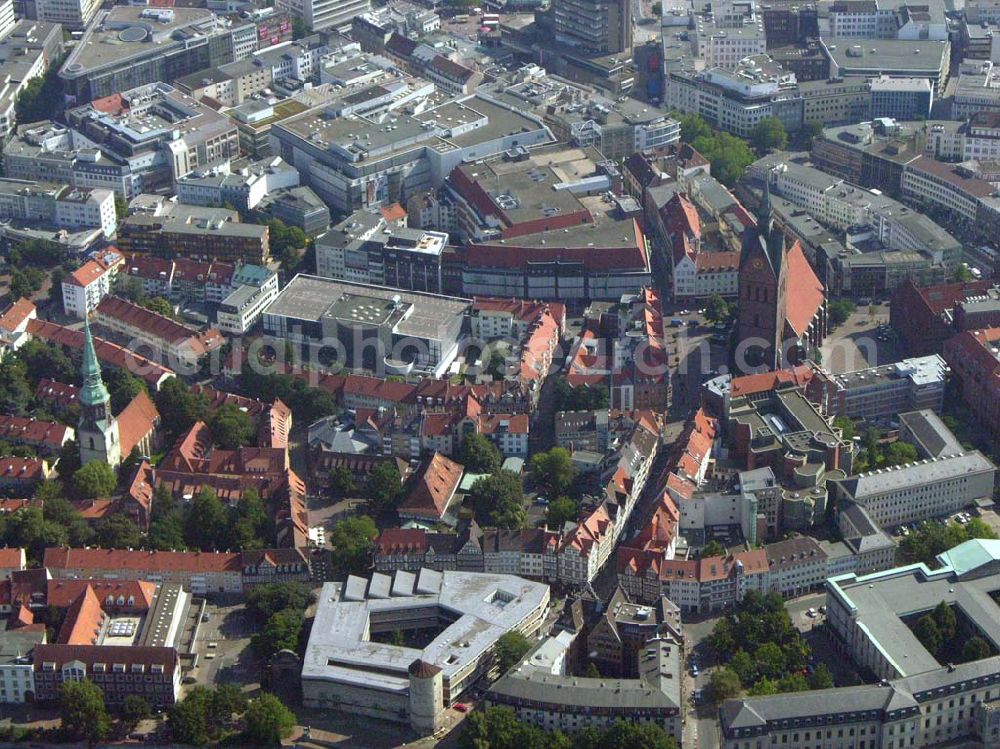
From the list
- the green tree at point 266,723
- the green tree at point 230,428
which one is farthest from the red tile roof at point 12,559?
the green tree at point 266,723

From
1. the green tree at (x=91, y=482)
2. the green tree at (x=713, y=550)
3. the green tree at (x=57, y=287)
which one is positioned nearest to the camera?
the green tree at (x=713, y=550)

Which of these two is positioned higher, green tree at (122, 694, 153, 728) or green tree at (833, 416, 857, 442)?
green tree at (833, 416, 857, 442)

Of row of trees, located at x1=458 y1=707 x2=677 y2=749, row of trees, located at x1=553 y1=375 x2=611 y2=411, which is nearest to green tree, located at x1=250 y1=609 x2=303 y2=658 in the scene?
row of trees, located at x1=458 y1=707 x2=677 y2=749

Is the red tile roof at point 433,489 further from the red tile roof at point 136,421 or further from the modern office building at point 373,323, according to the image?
the red tile roof at point 136,421

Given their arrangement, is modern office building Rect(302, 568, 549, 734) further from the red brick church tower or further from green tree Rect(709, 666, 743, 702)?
the red brick church tower

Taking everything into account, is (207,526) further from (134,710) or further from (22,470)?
(134,710)
